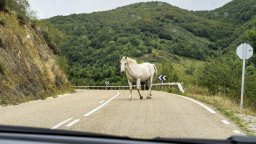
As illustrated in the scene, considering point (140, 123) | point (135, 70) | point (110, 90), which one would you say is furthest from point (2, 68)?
point (110, 90)

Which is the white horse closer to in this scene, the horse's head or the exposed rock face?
the horse's head

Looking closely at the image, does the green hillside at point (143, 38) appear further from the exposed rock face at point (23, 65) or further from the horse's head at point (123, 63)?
the horse's head at point (123, 63)

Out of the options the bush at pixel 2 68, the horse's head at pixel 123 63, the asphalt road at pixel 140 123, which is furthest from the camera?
the bush at pixel 2 68

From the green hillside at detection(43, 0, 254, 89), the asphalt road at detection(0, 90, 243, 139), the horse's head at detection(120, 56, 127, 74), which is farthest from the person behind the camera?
the green hillside at detection(43, 0, 254, 89)

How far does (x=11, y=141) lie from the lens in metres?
2.18

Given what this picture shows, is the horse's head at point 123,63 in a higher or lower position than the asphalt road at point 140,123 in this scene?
higher

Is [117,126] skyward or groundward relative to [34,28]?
groundward

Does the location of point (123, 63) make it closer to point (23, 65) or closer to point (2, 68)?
point (2, 68)

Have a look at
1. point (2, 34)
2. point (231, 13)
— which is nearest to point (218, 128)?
point (2, 34)

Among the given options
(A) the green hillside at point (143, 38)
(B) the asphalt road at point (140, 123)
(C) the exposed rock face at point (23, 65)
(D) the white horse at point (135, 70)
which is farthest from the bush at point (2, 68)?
(A) the green hillside at point (143, 38)

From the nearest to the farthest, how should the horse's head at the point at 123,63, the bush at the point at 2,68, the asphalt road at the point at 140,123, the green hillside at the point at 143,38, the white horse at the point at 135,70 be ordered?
the asphalt road at the point at 140,123 → the horse's head at the point at 123,63 → the white horse at the point at 135,70 → the bush at the point at 2,68 → the green hillside at the point at 143,38

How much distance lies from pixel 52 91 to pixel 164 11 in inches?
4843

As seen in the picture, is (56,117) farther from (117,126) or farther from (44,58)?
(44,58)

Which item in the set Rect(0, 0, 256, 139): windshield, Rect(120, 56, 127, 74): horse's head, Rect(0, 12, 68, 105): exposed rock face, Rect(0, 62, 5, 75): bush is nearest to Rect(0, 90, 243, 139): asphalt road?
Rect(0, 0, 256, 139): windshield
